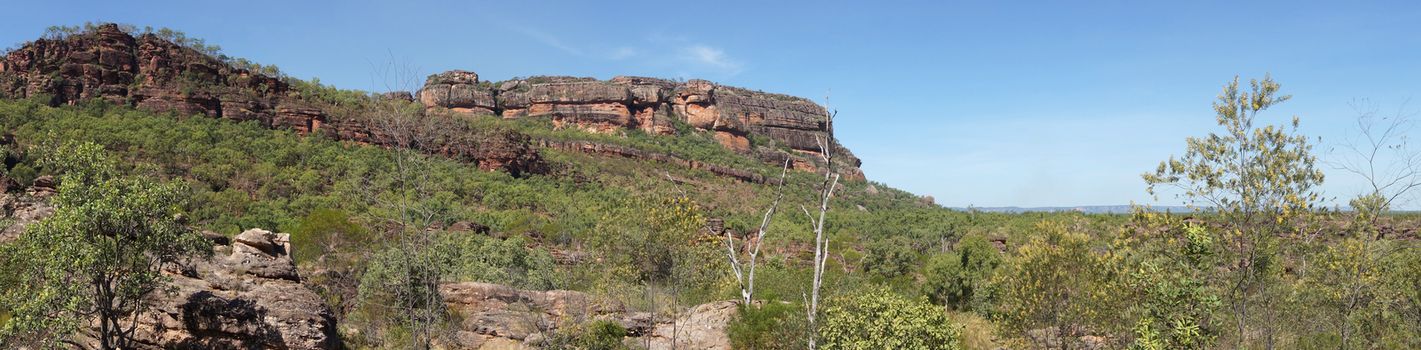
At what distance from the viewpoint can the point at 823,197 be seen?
15070 mm

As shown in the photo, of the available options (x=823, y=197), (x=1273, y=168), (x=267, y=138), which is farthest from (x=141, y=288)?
(x=267, y=138)

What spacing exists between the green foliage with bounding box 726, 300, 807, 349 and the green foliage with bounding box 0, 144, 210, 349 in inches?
533

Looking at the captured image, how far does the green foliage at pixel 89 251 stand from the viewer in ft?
42.3

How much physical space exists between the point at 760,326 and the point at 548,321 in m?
6.94

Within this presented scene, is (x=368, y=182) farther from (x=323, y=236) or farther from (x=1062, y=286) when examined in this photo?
(x=1062, y=286)

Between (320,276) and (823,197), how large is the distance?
26.4 meters

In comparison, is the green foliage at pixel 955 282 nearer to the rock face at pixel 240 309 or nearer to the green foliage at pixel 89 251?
the rock face at pixel 240 309

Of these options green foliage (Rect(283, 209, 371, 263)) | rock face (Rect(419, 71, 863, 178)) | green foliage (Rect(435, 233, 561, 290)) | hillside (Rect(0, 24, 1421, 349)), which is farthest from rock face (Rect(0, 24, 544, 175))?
rock face (Rect(419, 71, 863, 178))

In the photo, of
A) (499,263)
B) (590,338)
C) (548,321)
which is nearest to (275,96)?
(499,263)

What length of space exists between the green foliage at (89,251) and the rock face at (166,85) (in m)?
44.9

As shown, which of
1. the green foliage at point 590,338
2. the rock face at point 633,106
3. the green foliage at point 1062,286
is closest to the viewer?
the green foliage at point 1062,286

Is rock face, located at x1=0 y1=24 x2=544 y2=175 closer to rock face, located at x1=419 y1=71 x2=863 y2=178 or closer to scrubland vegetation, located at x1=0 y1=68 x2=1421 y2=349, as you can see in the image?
scrubland vegetation, located at x1=0 y1=68 x2=1421 y2=349

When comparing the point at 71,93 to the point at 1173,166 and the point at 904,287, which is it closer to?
the point at 904,287

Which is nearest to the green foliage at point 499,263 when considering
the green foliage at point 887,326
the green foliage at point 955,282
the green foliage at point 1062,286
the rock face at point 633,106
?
the green foliage at point 887,326
